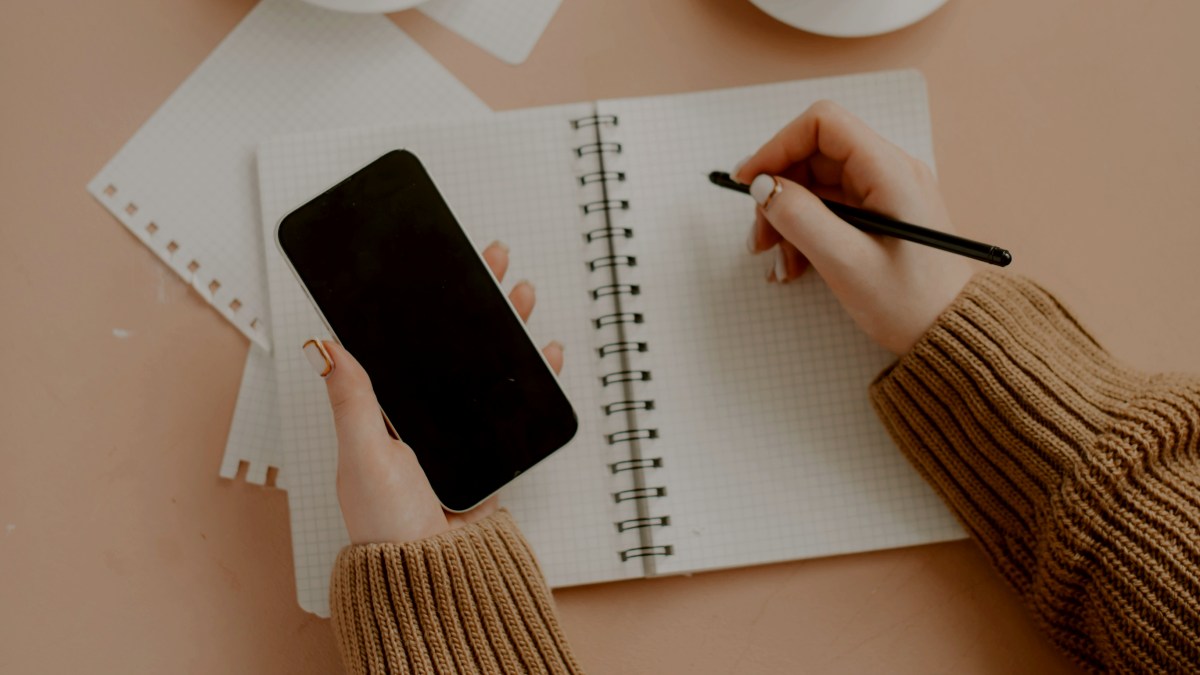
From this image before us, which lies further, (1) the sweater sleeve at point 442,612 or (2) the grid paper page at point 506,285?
(2) the grid paper page at point 506,285

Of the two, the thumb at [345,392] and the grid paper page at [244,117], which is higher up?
the grid paper page at [244,117]

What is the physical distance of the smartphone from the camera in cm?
71

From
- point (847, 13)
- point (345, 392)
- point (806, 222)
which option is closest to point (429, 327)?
point (345, 392)

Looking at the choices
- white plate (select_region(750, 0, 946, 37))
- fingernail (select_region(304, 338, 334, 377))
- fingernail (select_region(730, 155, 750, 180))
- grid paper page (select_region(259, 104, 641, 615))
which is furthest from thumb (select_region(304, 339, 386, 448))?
white plate (select_region(750, 0, 946, 37))

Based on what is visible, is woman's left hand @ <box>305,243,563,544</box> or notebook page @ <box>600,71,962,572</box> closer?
woman's left hand @ <box>305,243,563,544</box>

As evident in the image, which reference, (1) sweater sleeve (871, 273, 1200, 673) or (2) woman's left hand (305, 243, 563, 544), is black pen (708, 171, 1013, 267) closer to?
(1) sweater sleeve (871, 273, 1200, 673)

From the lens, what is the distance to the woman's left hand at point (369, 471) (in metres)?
0.66

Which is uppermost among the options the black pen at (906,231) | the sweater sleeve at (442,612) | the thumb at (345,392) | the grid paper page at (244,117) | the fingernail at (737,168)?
the grid paper page at (244,117)

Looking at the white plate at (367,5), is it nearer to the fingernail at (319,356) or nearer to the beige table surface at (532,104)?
the beige table surface at (532,104)

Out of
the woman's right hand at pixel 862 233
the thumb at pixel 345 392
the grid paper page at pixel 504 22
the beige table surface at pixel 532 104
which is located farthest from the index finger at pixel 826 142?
the thumb at pixel 345 392

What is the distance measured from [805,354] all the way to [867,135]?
0.63 ft

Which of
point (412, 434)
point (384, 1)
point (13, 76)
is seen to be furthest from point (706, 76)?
point (13, 76)

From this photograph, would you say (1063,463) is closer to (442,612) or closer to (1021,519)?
(1021,519)

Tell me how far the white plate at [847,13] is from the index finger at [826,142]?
0.32ft
